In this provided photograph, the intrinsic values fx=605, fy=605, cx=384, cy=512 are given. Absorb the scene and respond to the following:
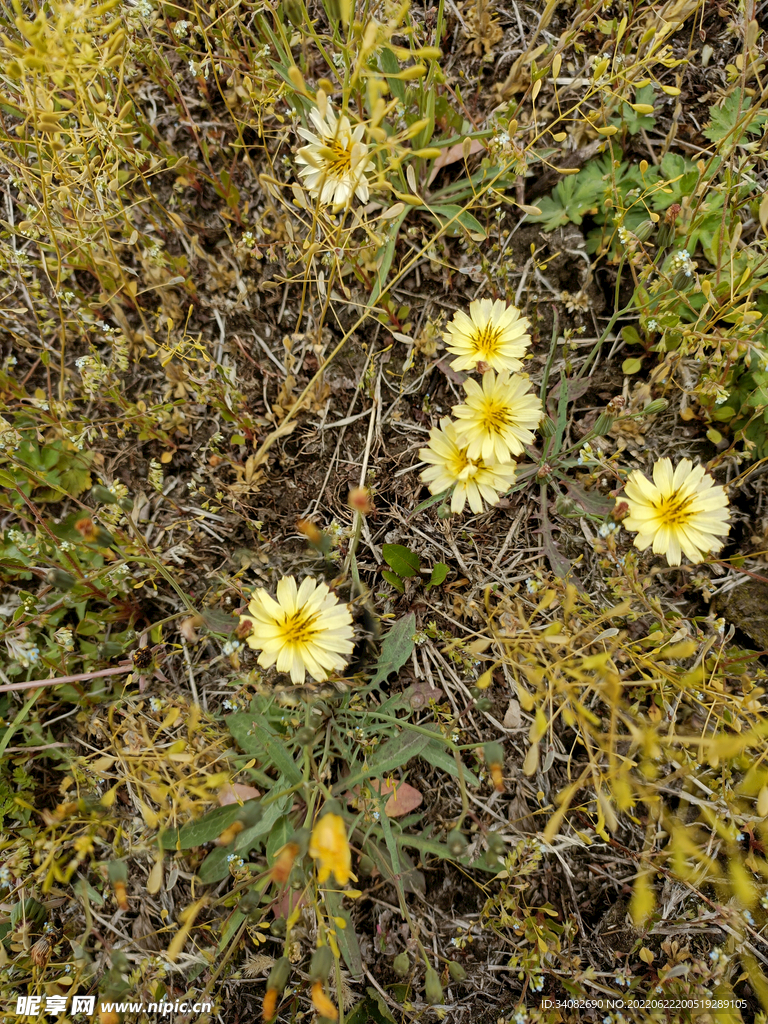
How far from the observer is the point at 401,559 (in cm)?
235

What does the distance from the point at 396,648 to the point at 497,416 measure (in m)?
0.93

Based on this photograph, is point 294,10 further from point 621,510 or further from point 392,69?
point 621,510

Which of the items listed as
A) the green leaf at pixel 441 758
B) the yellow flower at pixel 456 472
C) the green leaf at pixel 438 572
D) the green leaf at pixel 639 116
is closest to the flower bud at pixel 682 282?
the green leaf at pixel 639 116

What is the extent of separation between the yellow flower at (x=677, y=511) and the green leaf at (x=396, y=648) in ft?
2.86

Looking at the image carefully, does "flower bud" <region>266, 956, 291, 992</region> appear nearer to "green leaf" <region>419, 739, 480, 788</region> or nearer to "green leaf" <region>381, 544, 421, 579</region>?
"green leaf" <region>419, 739, 480, 788</region>

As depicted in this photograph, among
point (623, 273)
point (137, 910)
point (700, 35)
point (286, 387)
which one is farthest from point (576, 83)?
point (137, 910)

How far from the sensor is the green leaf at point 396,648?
2.23 m

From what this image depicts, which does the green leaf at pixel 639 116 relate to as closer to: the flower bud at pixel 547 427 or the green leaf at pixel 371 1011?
the flower bud at pixel 547 427

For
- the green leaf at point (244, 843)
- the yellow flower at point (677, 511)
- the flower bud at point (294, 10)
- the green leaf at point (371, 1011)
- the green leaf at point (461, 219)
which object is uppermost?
the flower bud at point (294, 10)

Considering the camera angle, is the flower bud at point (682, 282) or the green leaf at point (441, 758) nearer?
the green leaf at point (441, 758)

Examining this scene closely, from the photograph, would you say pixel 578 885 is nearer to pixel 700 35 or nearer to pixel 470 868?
pixel 470 868

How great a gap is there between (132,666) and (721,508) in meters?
2.11

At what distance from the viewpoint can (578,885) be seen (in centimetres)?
227

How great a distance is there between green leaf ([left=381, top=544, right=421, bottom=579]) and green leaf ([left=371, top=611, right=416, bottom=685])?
0.57 ft
